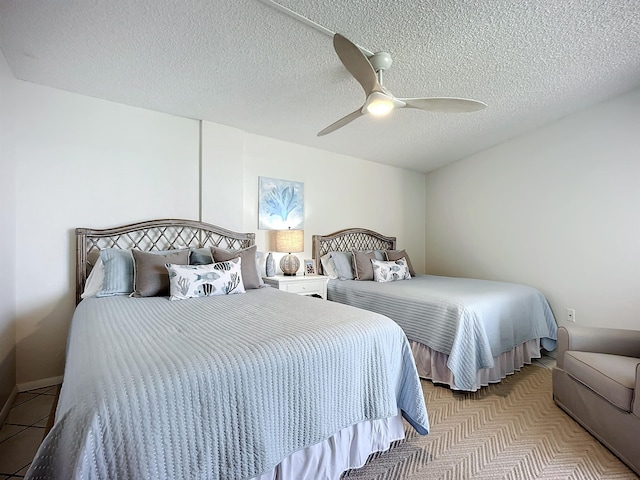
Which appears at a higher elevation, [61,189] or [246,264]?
[61,189]

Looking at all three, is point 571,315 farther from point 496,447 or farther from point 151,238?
point 151,238

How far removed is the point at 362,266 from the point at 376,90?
85.8 inches

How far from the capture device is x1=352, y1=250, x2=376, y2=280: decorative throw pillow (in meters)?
3.63

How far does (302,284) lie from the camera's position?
3.24 meters

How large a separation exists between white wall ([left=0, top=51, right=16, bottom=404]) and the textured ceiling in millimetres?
298

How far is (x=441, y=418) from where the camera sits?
2.05 m

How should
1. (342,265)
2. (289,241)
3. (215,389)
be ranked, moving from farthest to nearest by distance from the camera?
1. (342,265)
2. (289,241)
3. (215,389)

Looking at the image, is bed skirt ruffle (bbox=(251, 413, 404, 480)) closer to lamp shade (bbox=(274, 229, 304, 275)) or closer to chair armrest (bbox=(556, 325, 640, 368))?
chair armrest (bbox=(556, 325, 640, 368))

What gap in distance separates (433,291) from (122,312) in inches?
95.9

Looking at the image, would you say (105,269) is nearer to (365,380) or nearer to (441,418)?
(365,380)

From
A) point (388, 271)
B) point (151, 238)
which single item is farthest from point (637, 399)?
point (151, 238)

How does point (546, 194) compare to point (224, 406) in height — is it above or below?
above

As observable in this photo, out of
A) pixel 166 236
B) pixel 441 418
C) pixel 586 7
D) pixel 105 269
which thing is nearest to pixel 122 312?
pixel 105 269

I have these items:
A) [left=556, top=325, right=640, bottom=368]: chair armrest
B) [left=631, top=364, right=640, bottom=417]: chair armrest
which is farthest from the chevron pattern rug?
[left=556, top=325, right=640, bottom=368]: chair armrest
